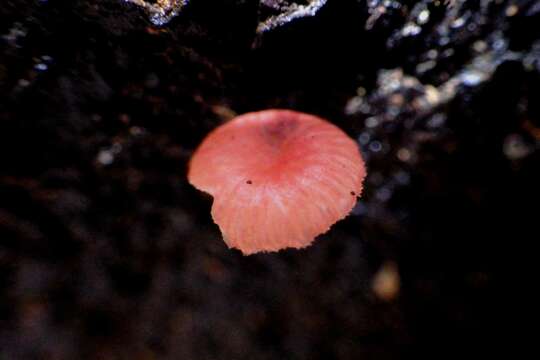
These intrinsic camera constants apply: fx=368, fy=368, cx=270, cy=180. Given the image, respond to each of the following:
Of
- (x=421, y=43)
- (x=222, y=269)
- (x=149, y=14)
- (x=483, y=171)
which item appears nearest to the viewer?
(x=149, y=14)

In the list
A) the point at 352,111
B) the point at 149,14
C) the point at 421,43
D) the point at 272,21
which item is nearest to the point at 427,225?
the point at 352,111

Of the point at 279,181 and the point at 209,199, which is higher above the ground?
the point at 279,181

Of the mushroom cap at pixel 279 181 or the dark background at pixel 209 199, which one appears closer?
the mushroom cap at pixel 279 181

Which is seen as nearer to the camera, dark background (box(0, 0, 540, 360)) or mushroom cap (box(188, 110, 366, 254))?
mushroom cap (box(188, 110, 366, 254))

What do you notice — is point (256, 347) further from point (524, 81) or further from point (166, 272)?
point (524, 81)
